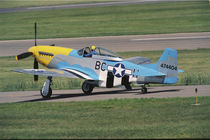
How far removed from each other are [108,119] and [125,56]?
68.3ft

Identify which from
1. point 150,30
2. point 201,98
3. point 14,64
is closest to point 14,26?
point 150,30

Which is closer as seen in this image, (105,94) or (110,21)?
(105,94)

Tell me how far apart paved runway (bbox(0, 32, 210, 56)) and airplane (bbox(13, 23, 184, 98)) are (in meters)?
14.7

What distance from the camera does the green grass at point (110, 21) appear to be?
163ft

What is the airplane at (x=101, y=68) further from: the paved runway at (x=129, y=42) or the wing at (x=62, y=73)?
the paved runway at (x=129, y=42)

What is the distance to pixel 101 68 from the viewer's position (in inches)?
912

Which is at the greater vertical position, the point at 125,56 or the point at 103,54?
the point at 125,56

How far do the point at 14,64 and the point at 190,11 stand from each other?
3124cm

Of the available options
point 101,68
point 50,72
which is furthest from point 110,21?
point 50,72

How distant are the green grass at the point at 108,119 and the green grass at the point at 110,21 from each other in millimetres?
28880

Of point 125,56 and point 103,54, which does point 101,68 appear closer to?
point 103,54

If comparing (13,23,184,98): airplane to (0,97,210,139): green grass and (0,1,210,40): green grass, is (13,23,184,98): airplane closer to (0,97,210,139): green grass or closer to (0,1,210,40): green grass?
(0,97,210,139): green grass

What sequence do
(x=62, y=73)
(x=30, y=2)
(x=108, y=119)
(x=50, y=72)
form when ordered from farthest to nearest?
1. (x=30, y=2)
2. (x=62, y=73)
3. (x=50, y=72)
4. (x=108, y=119)

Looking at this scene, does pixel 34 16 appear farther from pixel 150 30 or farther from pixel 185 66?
pixel 185 66
